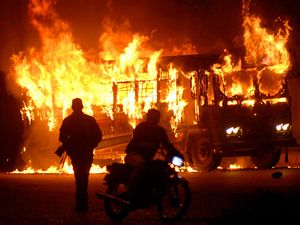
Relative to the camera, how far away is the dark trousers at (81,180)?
1270 centimetres

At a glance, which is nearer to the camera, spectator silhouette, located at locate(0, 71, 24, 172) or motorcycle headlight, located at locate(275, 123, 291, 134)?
motorcycle headlight, located at locate(275, 123, 291, 134)

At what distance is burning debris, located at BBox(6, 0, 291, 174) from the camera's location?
21.4 m

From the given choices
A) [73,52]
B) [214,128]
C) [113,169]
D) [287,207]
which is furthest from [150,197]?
[73,52]

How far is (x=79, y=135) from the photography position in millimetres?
12906

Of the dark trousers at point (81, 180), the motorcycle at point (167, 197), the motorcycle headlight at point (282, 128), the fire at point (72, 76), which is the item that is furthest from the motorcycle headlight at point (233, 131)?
the motorcycle at point (167, 197)

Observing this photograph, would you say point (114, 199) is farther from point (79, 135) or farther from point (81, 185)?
point (79, 135)

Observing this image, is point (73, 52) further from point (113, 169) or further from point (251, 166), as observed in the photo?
point (113, 169)

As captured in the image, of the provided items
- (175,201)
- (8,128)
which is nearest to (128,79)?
(8,128)

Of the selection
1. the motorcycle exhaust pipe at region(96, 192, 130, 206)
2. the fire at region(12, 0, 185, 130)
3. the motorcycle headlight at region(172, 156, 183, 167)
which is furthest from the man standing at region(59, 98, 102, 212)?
the fire at region(12, 0, 185, 130)

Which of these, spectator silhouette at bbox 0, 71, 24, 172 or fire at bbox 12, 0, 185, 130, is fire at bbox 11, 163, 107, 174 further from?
spectator silhouette at bbox 0, 71, 24, 172

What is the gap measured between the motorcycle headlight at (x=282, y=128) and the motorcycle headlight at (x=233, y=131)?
1.01 metres

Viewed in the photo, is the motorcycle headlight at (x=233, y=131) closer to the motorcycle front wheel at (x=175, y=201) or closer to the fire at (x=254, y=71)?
the fire at (x=254, y=71)

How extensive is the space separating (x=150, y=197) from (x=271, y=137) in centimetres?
1038

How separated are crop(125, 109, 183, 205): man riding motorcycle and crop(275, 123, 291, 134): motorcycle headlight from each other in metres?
9.85
